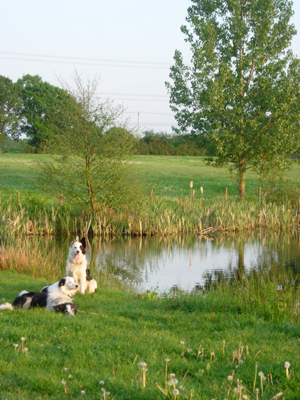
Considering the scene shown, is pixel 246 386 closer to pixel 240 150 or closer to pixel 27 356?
pixel 27 356

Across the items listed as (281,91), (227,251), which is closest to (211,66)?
(281,91)

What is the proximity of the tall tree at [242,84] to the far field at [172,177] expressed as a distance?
534 cm

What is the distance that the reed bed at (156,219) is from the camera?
2220 centimetres

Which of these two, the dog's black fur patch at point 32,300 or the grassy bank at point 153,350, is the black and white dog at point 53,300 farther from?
the grassy bank at point 153,350

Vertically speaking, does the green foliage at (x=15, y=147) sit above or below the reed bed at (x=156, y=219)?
above

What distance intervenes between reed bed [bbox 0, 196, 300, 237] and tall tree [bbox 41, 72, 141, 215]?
895 mm

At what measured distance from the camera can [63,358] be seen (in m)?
5.27

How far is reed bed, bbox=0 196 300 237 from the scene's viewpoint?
2220 centimetres

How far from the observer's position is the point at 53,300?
25.1ft

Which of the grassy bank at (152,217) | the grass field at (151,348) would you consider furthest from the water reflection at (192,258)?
the grass field at (151,348)

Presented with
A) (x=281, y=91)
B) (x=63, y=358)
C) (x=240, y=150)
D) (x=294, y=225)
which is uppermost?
(x=281, y=91)

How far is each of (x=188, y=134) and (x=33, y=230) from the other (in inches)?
546

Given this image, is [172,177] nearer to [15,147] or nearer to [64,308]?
[64,308]

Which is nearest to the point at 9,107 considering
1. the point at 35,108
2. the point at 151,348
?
the point at 35,108
